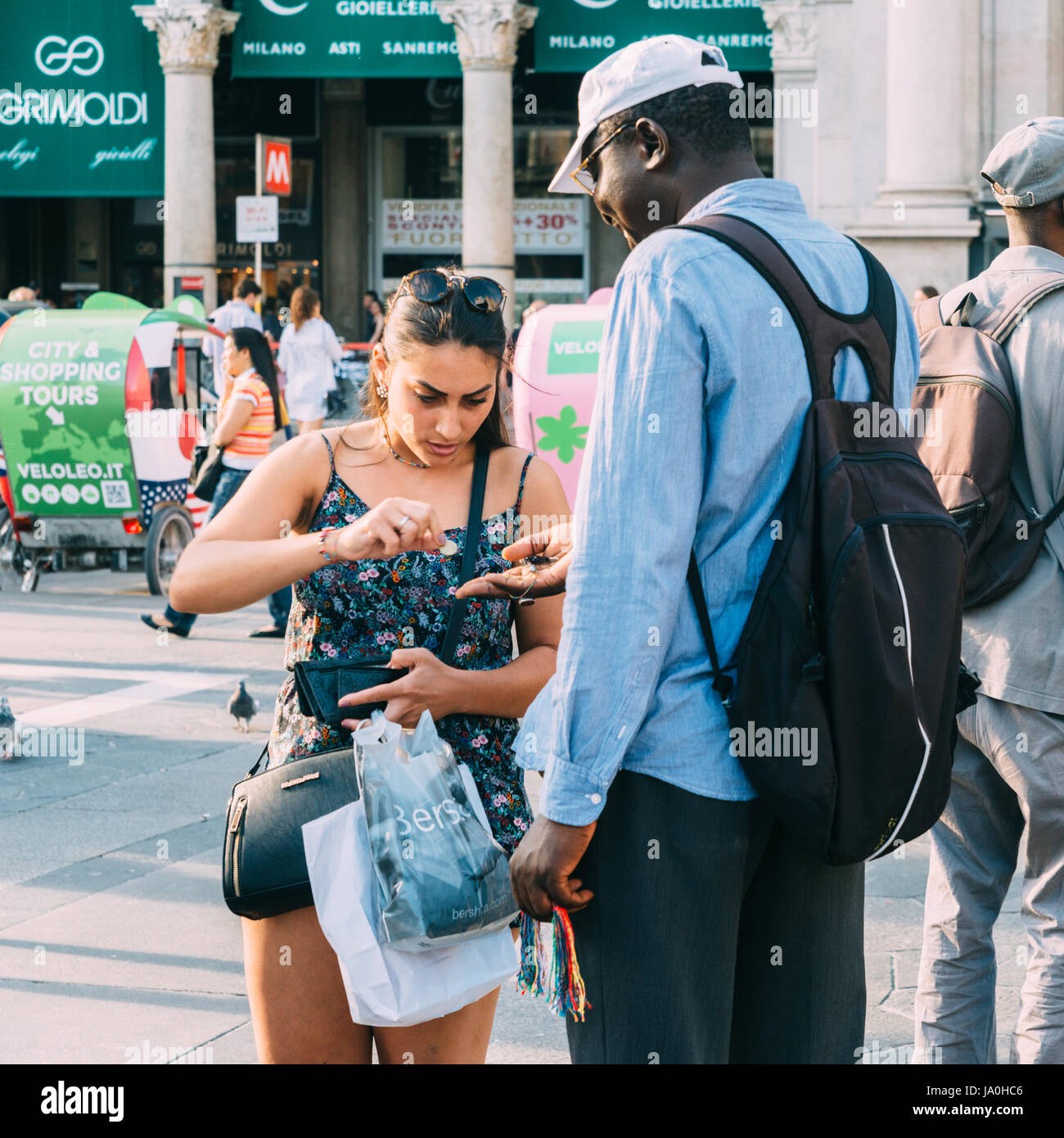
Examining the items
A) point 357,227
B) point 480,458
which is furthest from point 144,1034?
point 357,227

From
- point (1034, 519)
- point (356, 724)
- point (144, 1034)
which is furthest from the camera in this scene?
point (144, 1034)

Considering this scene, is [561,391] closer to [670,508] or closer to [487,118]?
[670,508]

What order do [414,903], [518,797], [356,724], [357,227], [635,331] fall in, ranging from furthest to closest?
[357,227]
[518,797]
[356,724]
[414,903]
[635,331]

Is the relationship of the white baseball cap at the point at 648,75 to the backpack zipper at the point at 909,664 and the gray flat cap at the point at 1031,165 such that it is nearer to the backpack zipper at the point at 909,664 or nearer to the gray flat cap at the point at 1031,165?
the backpack zipper at the point at 909,664

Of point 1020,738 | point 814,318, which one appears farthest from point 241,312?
point 814,318

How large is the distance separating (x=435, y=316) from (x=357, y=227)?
92.0ft

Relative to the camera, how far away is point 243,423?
930 centimetres

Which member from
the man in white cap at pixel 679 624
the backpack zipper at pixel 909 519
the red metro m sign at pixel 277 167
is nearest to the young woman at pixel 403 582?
the man in white cap at pixel 679 624

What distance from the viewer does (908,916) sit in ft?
15.8

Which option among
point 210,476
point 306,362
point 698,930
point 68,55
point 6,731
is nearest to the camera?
point 698,930

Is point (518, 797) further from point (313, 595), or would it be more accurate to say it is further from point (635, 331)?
point (635, 331)

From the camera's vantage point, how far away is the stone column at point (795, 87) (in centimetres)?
1988

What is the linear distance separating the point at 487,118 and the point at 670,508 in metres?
21.5

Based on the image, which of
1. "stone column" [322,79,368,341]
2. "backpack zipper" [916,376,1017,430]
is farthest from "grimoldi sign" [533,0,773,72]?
"backpack zipper" [916,376,1017,430]
